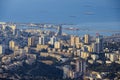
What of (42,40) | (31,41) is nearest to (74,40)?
(42,40)

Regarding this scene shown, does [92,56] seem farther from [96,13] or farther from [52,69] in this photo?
[96,13]

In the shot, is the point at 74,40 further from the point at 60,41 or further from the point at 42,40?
the point at 42,40

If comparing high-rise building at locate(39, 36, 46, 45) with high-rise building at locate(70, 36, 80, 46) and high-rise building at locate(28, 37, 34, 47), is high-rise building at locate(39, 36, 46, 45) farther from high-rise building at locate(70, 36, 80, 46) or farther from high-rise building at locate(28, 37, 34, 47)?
high-rise building at locate(70, 36, 80, 46)

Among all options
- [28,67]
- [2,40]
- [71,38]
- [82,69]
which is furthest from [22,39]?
[82,69]

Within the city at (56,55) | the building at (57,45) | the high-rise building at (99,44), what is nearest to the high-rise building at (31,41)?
the city at (56,55)

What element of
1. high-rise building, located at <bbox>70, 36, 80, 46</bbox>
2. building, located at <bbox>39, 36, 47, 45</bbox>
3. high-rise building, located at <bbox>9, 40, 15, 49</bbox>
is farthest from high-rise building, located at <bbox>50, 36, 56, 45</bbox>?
high-rise building, located at <bbox>9, 40, 15, 49</bbox>

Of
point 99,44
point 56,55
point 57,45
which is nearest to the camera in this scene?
point 56,55

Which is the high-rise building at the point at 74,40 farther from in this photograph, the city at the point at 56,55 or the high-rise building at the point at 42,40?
the high-rise building at the point at 42,40

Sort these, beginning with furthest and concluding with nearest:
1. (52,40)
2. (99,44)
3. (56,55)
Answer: (52,40), (99,44), (56,55)
